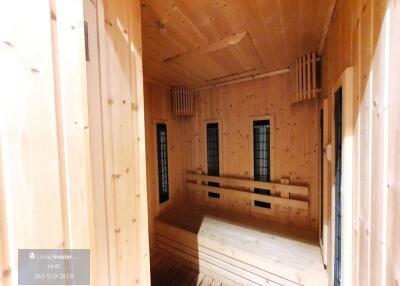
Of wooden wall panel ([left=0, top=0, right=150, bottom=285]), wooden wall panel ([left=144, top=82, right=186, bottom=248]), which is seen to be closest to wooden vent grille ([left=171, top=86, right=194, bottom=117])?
wooden wall panel ([left=144, top=82, right=186, bottom=248])

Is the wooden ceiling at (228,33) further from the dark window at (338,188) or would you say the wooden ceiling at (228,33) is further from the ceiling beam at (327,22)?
the dark window at (338,188)

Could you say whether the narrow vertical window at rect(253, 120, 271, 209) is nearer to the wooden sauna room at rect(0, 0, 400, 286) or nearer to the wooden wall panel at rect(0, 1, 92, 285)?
the wooden sauna room at rect(0, 0, 400, 286)

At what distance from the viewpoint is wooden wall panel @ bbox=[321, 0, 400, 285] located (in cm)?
57

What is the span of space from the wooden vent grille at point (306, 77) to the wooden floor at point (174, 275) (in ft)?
10.2

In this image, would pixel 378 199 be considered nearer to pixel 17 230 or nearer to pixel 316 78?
pixel 17 230

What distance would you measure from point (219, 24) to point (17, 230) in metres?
2.06

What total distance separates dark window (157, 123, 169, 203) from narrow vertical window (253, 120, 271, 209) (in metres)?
1.86

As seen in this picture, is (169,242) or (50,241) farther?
(169,242)

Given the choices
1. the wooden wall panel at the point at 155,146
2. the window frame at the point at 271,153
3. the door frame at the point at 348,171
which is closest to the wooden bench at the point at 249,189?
the window frame at the point at 271,153

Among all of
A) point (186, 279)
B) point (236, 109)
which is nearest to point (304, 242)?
point (186, 279)

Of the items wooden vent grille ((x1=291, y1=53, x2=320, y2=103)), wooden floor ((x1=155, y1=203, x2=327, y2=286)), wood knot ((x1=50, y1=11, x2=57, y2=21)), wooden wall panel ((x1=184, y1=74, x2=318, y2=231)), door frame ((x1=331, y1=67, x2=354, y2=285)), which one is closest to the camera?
wood knot ((x1=50, y1=11, x2=57, y2=21))

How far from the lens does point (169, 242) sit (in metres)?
3.11

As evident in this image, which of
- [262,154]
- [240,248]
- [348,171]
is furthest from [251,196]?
[348,171]

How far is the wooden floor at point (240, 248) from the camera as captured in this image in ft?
7.00
